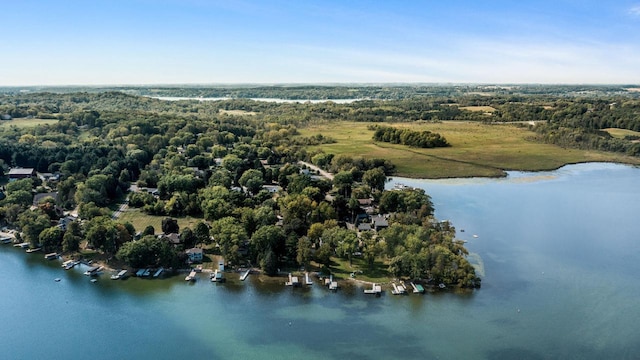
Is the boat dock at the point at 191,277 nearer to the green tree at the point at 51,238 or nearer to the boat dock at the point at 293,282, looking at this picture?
the boat dock at the point at 293,282

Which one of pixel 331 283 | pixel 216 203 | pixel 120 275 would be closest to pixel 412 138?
pixel 216 203

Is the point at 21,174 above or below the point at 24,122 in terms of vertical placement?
below

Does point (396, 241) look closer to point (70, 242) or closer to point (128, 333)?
point (128, 333)

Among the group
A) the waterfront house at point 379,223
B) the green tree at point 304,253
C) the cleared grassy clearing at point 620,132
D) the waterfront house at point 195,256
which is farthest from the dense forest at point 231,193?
the cleared grassy clearing at point 620,132

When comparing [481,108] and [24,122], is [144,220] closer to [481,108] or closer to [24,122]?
[24,122]

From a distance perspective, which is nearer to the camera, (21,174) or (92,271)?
(92,271)

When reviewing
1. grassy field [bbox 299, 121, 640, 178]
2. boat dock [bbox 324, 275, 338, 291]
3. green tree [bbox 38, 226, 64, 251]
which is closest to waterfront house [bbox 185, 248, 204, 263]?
boat dock [bbox 324, 275, 338, 291]
